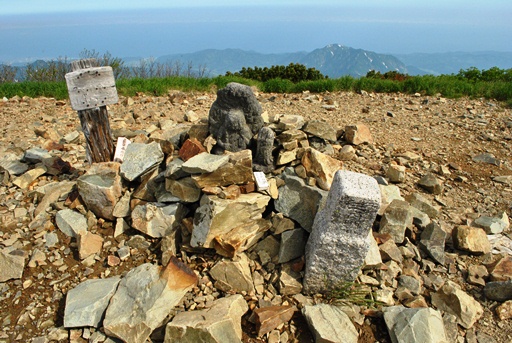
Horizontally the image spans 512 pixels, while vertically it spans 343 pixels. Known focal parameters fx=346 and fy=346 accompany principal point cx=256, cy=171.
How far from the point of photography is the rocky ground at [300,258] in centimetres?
338

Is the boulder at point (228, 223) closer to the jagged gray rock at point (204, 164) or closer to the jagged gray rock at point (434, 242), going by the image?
the jagged gray rock at point (204, 164)

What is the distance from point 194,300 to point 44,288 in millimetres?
1680

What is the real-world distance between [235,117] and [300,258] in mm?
2159

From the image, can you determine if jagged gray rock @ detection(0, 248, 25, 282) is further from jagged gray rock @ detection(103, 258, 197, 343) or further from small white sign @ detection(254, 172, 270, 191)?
small white sign @ detection(254, 172, 270, 191)

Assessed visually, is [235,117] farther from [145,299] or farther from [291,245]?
[145,299]

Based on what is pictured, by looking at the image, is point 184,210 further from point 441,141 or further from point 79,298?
point 441,141

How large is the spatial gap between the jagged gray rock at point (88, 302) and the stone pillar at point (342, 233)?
6.64 ft

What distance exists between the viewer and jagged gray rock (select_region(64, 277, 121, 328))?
3262 millimetres

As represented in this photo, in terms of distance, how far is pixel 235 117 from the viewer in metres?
4.87

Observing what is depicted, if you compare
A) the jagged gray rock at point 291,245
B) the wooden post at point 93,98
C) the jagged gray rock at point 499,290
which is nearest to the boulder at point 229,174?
the jagged gray rock at point 291,245

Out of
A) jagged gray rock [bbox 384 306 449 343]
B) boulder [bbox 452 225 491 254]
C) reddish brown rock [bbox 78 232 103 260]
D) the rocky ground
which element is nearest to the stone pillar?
the rocky ground

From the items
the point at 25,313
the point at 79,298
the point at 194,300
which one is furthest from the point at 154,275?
the point at 25,313

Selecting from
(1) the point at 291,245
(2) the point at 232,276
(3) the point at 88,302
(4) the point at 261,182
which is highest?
(4) the point at 261,182

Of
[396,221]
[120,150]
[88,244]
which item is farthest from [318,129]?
[88,244]
